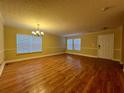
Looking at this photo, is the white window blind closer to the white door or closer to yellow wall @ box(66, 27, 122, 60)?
yellow wall @ box(66, 27, 122, 60)

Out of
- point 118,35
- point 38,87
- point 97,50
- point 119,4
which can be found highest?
point 119,4

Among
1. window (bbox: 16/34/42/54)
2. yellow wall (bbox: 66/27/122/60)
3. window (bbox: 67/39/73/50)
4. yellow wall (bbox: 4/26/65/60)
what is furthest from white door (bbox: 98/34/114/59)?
window (bbox: 16/34/42/54)

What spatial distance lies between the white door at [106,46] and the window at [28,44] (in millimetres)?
4932

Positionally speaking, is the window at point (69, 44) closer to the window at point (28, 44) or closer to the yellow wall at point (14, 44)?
the yellow wall at point (14, 44)

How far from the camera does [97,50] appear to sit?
6293 mm

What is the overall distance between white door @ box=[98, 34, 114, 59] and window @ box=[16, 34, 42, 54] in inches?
194

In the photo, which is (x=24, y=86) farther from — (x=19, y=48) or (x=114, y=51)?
(x=114, y=51)

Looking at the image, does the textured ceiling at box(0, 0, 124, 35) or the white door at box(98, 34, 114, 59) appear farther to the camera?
the white door at box(98, 34, 114, 59)

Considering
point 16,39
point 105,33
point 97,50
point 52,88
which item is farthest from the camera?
point 97,50

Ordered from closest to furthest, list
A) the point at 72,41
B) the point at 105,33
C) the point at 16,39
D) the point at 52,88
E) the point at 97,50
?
the point at 52,88 < the point at 16,39 < the point at 105,33 < the point at 97,50 < the point at 72,41

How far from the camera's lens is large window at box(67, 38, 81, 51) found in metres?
7.92

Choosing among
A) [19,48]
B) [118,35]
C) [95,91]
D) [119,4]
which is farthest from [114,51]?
[19,48]

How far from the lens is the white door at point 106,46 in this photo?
5.54 meters

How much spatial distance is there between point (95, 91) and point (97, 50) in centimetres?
488
